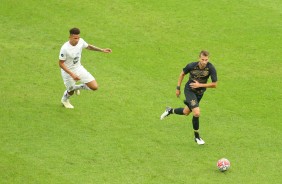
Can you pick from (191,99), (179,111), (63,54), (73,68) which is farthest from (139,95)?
(191,99)

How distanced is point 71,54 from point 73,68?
49 centimetres

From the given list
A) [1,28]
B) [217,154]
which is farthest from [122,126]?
[1,28]

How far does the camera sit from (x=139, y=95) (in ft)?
68.0

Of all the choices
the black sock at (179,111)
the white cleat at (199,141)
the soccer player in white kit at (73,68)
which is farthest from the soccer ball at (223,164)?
the soccer player in white kit at (73,68)

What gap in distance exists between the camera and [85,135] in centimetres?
1830

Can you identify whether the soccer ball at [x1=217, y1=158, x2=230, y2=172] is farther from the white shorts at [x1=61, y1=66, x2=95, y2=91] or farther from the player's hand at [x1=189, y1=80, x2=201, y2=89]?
the white shorts at [x1=61, y1=66, x2=95, y2=91]

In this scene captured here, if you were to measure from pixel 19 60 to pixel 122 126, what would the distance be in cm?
525

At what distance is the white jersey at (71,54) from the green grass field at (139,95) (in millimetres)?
1197

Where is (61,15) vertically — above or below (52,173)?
above

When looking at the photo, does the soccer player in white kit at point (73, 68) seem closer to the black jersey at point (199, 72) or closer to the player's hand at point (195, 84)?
the black jersey at point (199, 72)

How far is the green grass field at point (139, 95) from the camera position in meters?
16.7

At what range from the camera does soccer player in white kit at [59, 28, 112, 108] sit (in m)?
19.2

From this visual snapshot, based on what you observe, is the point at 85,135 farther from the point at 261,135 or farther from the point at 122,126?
the point at 261,135

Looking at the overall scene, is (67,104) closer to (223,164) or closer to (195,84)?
(195,84)
